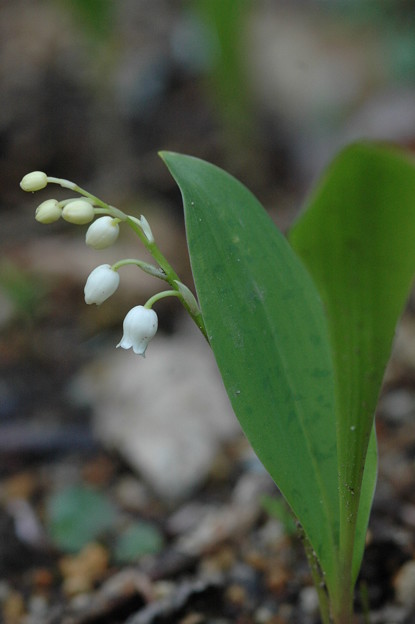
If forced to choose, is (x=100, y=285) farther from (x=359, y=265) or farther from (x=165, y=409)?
(x=165, y=409)

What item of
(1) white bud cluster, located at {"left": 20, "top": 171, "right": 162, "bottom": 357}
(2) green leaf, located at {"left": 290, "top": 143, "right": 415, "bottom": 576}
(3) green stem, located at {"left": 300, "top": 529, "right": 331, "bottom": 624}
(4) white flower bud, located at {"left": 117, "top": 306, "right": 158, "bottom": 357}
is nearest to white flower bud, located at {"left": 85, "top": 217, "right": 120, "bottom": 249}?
(1) white bud cluster, located at {"left": 20, "top": 171, "right": 162, "bottom": 357}

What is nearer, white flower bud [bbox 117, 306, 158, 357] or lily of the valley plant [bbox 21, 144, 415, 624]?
lily of the valley plant [bbox 21, 144, 415, 624]

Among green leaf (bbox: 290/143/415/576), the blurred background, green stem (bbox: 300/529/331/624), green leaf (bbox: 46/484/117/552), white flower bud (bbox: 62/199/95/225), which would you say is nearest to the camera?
green leaf (bbox: 290/143/415/576)

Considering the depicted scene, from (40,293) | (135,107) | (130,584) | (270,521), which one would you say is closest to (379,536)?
(270,521)

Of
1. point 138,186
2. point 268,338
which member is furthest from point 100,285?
point 138,186

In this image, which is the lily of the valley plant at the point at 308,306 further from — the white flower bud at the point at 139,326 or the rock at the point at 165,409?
the rock at the point at 165,409

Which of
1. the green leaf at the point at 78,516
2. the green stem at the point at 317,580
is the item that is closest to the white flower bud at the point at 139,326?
the green stem at the point at 317,580

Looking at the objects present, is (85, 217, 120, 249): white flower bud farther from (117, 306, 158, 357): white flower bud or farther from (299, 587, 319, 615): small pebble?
(299, 587, 319, 615): small pebble
